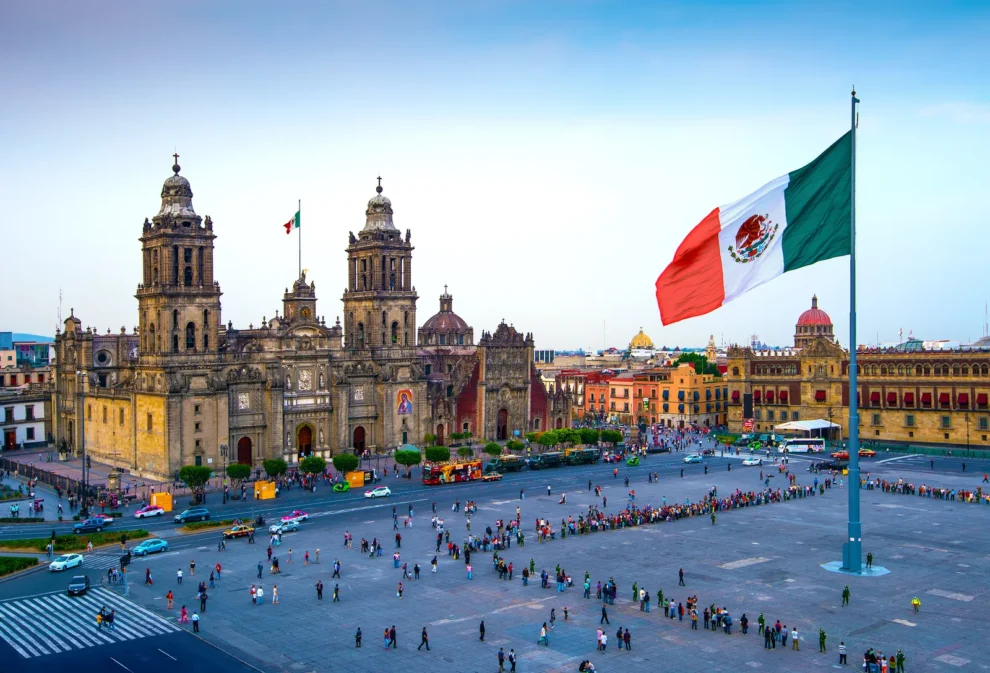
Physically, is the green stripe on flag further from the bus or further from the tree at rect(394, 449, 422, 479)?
the tree at rect(394, 449, 422, 479)

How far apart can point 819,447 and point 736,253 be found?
76.5 m

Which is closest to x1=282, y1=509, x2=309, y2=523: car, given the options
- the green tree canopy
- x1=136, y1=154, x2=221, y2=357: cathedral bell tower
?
the green tree canopy

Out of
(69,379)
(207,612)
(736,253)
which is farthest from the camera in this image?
(69,379)

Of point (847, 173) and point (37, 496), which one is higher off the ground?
point (847, 173)

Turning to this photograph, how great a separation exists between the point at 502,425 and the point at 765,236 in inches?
2937

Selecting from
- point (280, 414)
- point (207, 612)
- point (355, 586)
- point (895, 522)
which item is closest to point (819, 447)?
point (895, 522)

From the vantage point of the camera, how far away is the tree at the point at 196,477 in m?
72.6

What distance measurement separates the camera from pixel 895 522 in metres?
65.3

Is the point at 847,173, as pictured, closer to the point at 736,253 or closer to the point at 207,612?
the point at 736,253

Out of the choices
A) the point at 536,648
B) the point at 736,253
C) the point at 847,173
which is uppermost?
the point at 847,173

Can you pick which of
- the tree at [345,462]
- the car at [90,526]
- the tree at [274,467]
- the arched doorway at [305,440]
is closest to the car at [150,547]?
the car at [90,526]

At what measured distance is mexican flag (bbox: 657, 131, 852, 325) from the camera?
36.2 metres

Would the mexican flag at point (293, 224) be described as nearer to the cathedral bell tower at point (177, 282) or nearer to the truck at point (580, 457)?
the cathedral bell tower at point (177, 282)

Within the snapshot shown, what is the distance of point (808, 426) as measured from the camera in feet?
363
